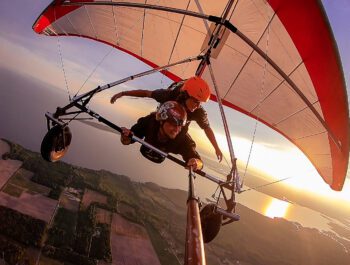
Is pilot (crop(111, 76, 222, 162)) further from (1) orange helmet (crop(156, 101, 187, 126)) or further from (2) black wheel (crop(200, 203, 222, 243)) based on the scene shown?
(2) black wheel (crop(200, 203, 222, 243))

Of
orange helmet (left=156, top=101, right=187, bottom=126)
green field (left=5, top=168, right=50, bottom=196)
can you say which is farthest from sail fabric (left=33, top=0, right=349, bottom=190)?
green field (left=5, top=168, right=50, bottom=196)

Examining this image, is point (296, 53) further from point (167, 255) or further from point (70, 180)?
point (70, 180)

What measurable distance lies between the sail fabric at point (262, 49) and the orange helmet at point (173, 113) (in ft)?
8.62

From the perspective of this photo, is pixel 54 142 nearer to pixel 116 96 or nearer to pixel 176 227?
pixel 116 96

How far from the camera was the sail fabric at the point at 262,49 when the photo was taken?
5.89 metres

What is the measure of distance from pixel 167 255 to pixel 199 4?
48.9 m

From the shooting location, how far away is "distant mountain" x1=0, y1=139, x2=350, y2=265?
194 feet

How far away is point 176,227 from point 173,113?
6967 cm

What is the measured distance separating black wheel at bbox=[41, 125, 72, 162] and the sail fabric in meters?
2.93

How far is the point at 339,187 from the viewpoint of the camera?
7324 mm

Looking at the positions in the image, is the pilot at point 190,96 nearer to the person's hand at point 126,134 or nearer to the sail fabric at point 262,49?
the person's hand at point 126,134

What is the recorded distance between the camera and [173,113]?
184 inches

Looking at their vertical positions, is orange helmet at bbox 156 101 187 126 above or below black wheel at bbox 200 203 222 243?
above

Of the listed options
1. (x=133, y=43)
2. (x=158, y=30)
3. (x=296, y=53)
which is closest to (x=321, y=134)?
(x=296, y=53)
